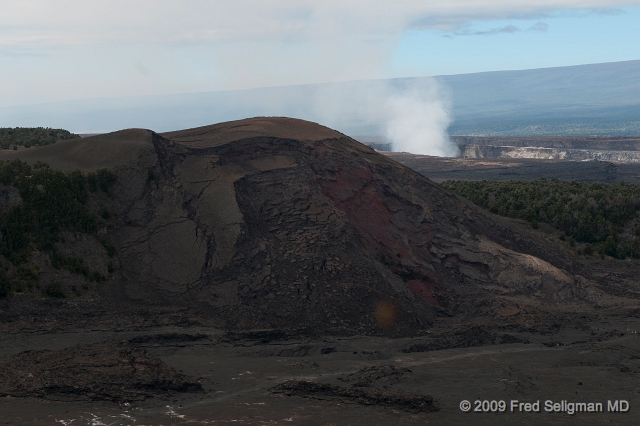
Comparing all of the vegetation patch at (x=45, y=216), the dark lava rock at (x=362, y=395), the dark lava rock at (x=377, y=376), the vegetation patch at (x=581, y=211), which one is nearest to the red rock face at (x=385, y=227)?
the dark lava rock at (x=377, y=376)

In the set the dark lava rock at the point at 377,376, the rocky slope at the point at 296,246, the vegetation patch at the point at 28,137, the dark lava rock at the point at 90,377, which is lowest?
the dark lava rock at the point at 377,376

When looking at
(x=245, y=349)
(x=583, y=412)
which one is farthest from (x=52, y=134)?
(x=583, y=412)

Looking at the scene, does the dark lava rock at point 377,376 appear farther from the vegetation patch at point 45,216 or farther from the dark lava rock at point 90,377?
the vegetation patch at point 45,216

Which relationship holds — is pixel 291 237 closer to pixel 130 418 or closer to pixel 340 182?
pixel 340 182

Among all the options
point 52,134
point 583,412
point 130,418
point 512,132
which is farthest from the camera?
point 512,132

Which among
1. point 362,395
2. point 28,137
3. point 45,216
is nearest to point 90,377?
point 362,395

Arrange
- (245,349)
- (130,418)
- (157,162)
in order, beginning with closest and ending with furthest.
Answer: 1. (130,418)
2. (245,349)
3. (157,162)
